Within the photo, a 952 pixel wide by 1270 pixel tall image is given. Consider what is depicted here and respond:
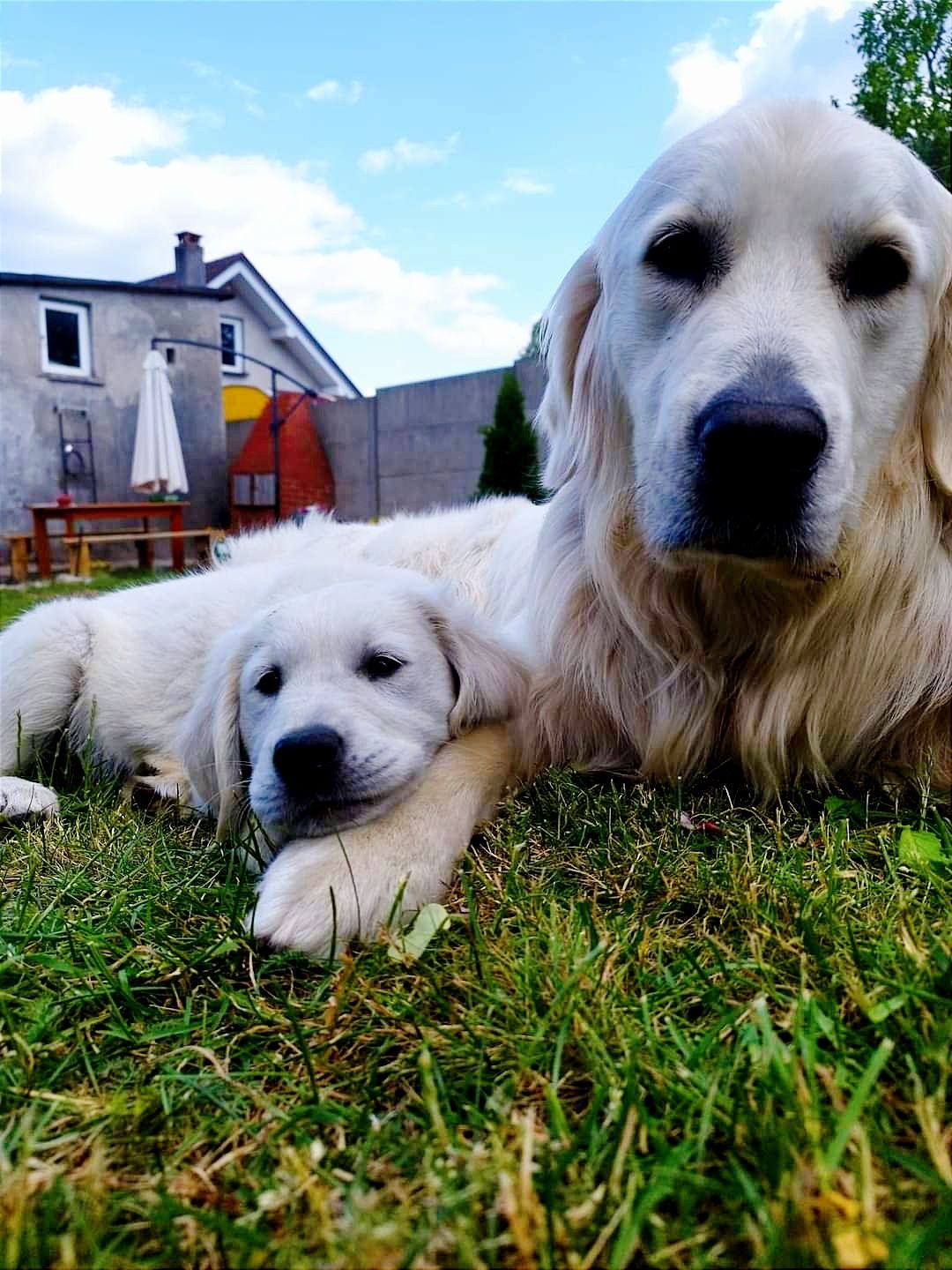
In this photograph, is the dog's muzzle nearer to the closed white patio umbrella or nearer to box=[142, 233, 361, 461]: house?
the closed white patio umbrella

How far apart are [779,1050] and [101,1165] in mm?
685

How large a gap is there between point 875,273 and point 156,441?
1370cm

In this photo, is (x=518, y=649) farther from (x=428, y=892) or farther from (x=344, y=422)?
(x=344, y=422)

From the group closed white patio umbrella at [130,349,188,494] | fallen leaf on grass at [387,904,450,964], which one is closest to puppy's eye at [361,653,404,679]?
fallen leaf on grass at [387,904,450,964]

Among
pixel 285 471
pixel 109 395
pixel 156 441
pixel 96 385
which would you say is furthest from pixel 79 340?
pixel 285 471

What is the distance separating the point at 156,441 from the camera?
14.1m

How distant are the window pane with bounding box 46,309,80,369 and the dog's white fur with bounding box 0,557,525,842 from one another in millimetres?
14392

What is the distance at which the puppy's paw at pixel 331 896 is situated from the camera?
141 centimetres

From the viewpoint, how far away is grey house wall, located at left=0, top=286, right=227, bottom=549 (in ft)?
49.2

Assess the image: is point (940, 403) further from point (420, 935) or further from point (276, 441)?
point (276, 441)

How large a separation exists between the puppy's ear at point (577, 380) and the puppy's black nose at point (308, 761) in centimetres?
96

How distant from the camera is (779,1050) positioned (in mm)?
977

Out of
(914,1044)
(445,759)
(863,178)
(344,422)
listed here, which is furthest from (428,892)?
(344,422)

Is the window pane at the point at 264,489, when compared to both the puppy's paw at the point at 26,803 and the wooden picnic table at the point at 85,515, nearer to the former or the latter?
the wooden picnic table at the point at 85,515
